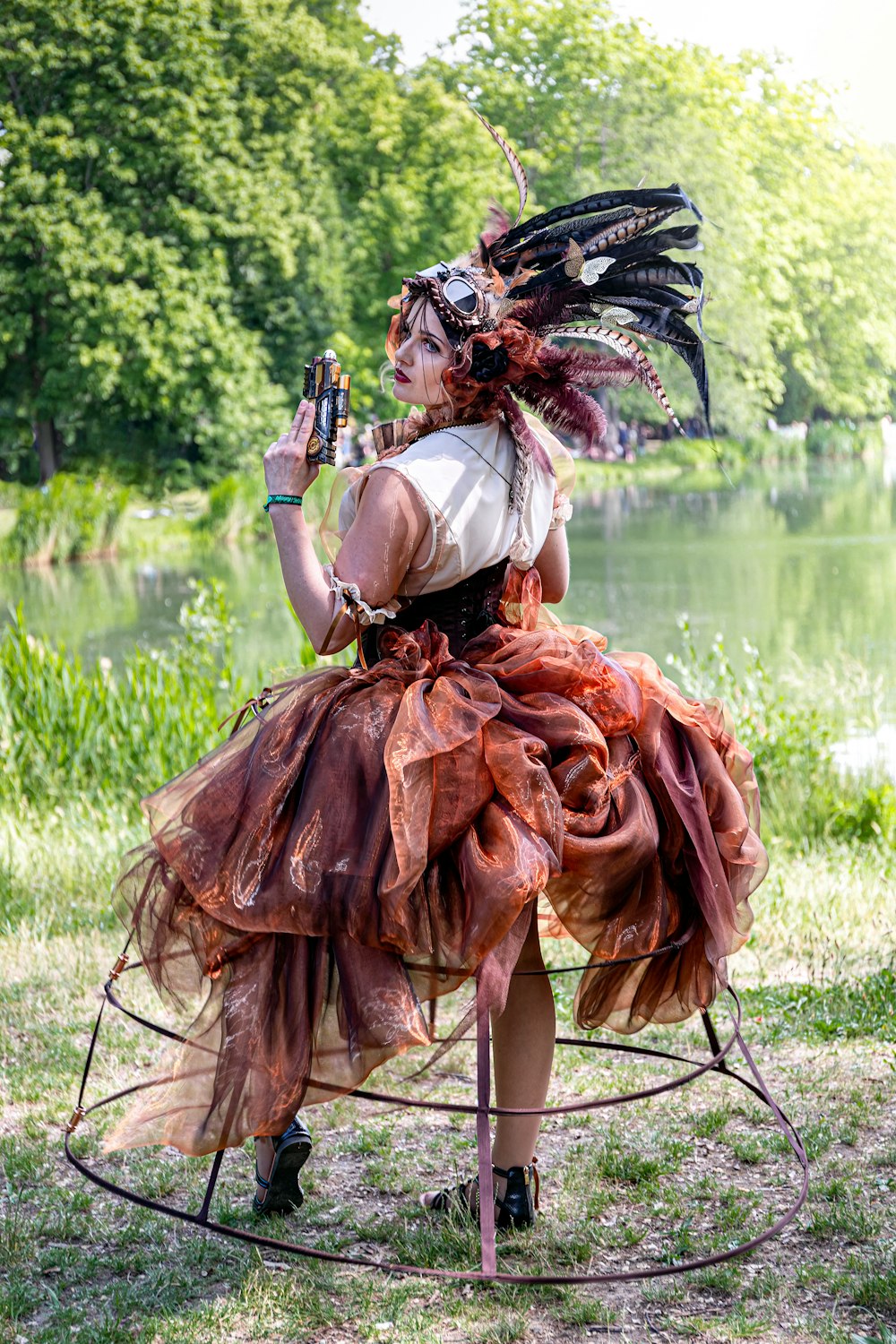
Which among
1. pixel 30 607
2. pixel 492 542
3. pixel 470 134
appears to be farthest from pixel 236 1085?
pixel 470 134

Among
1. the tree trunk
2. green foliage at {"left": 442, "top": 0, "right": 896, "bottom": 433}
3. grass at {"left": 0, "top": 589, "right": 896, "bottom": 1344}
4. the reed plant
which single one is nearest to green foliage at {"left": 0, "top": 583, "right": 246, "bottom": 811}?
grass at {"left": 0, "top": 589, "right": 896, "bottom": 1344}

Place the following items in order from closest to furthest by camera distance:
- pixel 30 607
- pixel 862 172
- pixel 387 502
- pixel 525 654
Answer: pixel 387 502
pixel 525 654
pixel 30 607
pixel 862 172

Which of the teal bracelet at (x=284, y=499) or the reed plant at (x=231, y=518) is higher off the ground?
the teal bracelet at (x=284, y=499)

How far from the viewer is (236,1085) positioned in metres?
1.98

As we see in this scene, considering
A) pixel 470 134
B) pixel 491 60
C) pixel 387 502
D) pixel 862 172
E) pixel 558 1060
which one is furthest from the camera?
pixel 862 172

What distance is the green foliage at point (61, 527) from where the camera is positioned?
17250 mm

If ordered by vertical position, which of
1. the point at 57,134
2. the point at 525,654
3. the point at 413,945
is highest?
the point at 57,134

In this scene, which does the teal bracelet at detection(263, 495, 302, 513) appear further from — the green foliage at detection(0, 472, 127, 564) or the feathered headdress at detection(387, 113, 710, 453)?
the green foliage at detection(0, 472, 127, 564)

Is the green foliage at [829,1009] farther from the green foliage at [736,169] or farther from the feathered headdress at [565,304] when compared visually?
the green foliage at [736,169]

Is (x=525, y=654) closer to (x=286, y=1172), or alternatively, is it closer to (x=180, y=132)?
(x=286, y=1172)

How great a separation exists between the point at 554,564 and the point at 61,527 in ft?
52.9

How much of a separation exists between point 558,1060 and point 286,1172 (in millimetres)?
914

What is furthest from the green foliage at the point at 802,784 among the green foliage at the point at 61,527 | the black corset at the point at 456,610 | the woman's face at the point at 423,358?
the green foliage at the point at 61,527

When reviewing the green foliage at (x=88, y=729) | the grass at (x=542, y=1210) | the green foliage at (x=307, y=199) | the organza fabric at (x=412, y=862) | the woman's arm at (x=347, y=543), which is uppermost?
the green foliage at (x=307, y=199)
